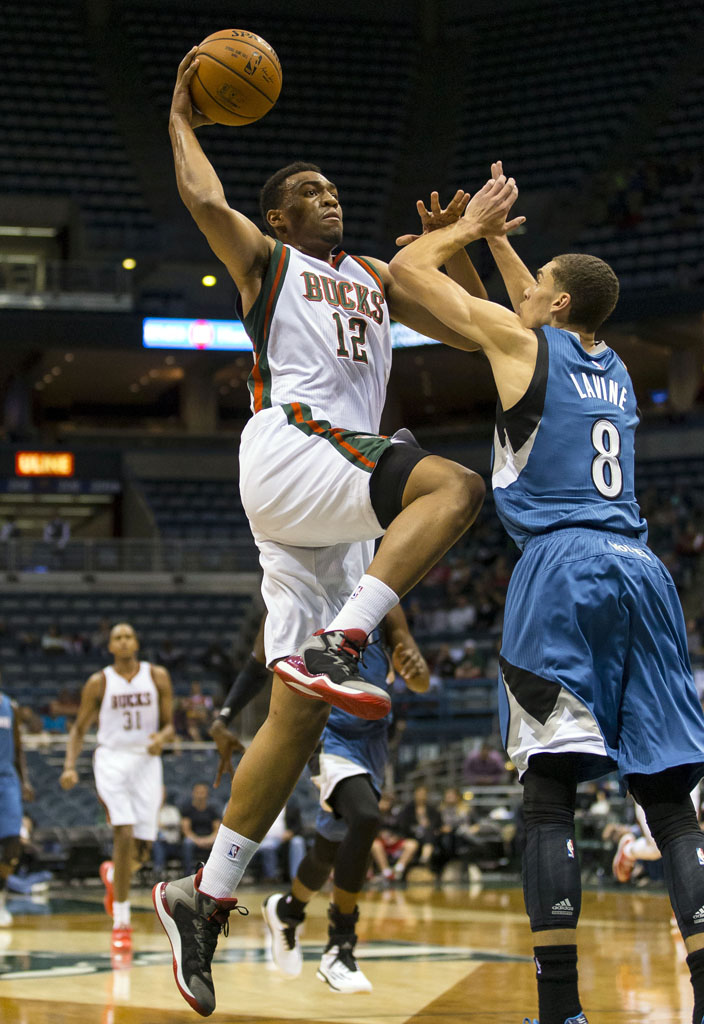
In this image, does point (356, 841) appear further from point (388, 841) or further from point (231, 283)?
point (231, 283)

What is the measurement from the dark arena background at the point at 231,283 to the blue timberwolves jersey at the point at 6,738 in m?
5.83

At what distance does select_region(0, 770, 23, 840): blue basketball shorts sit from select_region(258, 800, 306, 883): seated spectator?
135 inches

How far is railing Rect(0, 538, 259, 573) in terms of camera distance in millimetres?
22078

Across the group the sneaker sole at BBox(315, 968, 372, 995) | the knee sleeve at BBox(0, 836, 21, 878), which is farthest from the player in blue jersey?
the knee sleeve at BBox(0, 836, 21, 878)

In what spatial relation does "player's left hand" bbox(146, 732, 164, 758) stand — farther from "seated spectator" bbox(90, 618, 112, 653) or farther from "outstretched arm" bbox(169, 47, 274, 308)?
"seated spectator" bbox(90, 618, 112, 653)

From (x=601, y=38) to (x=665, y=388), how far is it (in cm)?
805

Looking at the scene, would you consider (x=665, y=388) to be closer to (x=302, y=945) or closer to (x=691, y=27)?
(x=691, y=27)

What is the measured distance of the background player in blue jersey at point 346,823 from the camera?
554 centimetres

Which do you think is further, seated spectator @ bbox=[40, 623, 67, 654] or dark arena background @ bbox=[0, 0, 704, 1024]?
dark arena background @ bbox=[0, 0, 704, 1024]

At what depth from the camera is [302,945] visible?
7.61 meters

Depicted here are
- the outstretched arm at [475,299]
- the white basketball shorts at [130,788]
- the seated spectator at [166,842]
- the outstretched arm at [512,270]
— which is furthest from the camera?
the seated spectator at [166,842]

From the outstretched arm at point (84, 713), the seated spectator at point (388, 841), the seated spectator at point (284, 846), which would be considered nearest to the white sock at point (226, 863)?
the outstretched arm at point (84, 713)

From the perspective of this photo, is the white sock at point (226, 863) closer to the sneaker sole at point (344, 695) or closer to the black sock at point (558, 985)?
the sneaker sole at point (344, 695)

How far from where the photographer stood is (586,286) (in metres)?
3.80
